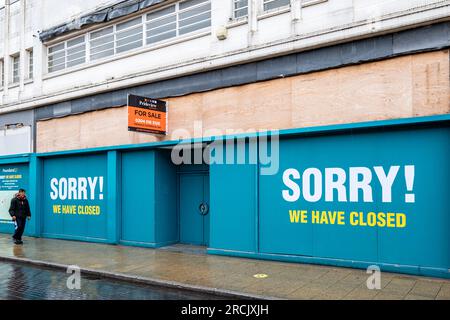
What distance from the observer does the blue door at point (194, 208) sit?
1214cm

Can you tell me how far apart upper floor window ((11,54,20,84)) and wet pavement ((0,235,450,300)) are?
8274 mm

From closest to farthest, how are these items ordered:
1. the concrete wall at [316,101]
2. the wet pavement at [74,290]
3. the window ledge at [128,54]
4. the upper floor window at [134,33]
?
the wet pavement at [74,290] → the concrete wall at [316,101] → the window ledge at [128,54] → the upper floor window at [134,33]

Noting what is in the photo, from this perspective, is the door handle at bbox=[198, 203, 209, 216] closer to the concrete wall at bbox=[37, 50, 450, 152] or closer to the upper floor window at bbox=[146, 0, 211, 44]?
the concrete wall at bbox=[37, 50, 450, 152]

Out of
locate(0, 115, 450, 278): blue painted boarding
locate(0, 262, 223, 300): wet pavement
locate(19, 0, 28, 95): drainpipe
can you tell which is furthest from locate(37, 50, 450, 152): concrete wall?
locate(19, 0, 28, 95): drainpipe

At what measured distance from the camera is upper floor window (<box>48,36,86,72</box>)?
48.5 ft

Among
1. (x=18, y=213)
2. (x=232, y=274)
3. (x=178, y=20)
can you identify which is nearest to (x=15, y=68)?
(x=18, y=213)

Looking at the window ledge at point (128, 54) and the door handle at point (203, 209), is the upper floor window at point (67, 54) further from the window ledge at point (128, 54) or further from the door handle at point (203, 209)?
the door handle at point (203, 209)

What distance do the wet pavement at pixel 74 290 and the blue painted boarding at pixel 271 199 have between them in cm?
320

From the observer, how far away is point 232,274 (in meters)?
8.45

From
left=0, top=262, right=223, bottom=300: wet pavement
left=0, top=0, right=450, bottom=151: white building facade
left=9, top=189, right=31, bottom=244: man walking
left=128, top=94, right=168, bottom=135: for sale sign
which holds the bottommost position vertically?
left=0, top=262, right=223, bottom=300: wet pavement

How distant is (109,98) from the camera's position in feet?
A: 44.0

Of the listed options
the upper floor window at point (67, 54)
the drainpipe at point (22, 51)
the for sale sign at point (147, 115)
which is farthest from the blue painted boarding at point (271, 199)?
the upper floor window at point (67, 54)

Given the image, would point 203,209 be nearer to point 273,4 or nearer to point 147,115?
point 147,115
